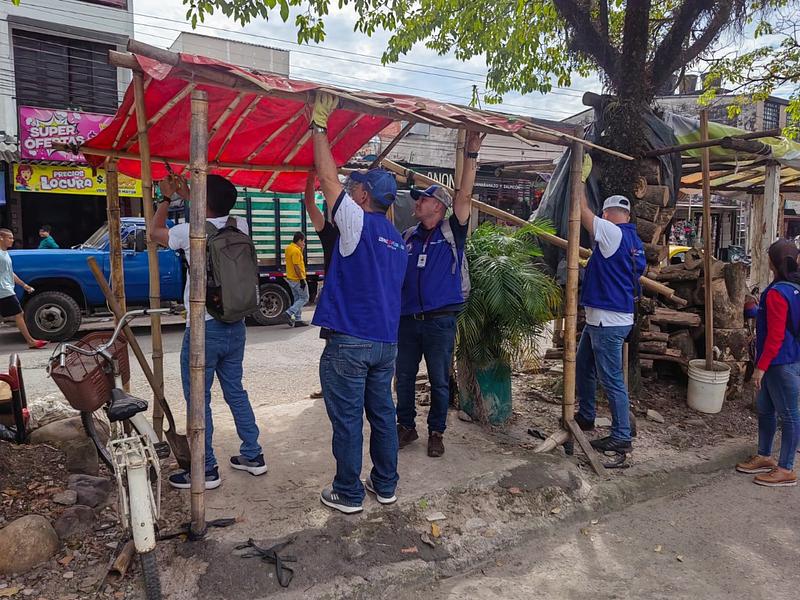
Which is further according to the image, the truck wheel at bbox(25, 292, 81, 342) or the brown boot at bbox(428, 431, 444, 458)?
the truck wheel at bbox(25, 292, 81, 342)

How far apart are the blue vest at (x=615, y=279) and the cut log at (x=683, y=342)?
1.99m

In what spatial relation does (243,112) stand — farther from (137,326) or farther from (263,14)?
(137,326)

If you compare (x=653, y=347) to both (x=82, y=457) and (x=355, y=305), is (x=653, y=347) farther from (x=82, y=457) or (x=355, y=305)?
(x=82, y=457)

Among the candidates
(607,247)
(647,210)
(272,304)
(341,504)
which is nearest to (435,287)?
(607,247)

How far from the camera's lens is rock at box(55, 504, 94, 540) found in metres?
3.18

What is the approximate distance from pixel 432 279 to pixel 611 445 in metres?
1.97

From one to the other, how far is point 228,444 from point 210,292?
1648 mm


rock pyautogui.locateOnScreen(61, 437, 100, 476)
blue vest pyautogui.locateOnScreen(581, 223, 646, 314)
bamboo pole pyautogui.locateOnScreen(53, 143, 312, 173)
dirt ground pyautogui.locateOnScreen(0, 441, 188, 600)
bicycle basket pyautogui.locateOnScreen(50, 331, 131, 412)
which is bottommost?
dirt ground pyautogui.locateOnScreen(0, 441, 188, 600)

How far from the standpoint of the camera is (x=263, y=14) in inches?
217

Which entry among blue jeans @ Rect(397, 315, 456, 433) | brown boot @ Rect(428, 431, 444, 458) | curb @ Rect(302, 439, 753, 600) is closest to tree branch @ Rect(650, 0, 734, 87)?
curb @ Rect(302, 439, 753, 600)

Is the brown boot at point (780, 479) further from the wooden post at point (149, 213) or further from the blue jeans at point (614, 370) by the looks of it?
the wooden post at point (149, 213)

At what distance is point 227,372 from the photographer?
380 cm

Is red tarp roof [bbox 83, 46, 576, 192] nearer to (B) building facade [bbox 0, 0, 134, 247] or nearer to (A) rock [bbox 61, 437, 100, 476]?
(A) rock [bbox 61, 437, 100, 476]

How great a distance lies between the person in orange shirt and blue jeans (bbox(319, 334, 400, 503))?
803 centimetres
